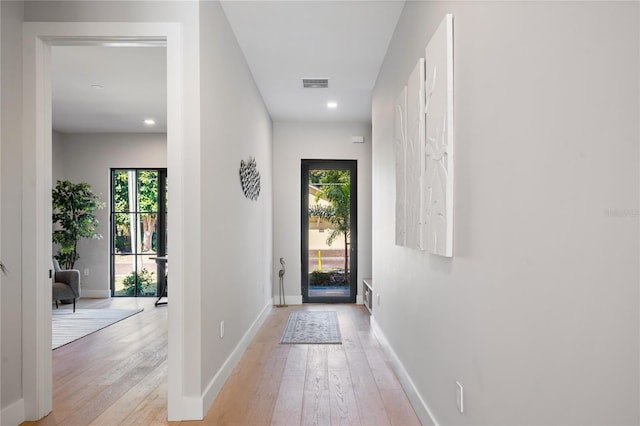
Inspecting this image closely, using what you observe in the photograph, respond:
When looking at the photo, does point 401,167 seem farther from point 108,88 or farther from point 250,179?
point 108,88

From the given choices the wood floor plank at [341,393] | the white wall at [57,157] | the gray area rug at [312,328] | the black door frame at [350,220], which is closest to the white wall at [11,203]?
the wood floor plank at [341,393]

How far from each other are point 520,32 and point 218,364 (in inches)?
106

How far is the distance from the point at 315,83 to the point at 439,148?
129 inches

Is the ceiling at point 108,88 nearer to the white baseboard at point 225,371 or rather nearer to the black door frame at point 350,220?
the black door frame at point 350,220

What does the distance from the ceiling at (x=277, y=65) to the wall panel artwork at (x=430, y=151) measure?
1053 mm

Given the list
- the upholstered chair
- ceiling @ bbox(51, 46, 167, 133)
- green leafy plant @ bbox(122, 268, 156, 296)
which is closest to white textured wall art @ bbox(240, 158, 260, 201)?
ceiling @ bbox(51, 46, 167, 133)

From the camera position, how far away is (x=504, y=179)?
1.44 m

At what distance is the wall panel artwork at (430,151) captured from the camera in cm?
197

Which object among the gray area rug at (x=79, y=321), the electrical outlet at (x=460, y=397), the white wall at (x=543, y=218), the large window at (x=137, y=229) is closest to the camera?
the white wall at (x=543, y=218)

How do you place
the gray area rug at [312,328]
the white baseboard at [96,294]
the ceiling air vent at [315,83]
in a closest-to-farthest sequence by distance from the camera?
1. the gray area rug at [312,328]
2. the ceiling air vent at [315,83]
3. the white baseboard at [96,294]

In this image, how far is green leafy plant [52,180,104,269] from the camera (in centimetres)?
679

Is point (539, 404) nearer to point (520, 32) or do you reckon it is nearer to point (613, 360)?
point (613, 360)

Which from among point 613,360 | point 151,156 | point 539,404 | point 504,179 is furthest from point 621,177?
point 151,156

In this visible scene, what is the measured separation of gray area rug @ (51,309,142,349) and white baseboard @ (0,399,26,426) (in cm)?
193
